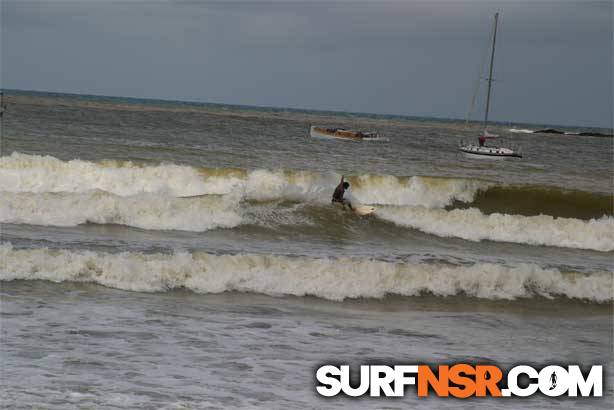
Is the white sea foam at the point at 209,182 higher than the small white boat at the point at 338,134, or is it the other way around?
the small white boat at the point at 338,134

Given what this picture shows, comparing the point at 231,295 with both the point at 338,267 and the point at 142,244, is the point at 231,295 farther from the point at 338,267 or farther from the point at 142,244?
the point at 142,244

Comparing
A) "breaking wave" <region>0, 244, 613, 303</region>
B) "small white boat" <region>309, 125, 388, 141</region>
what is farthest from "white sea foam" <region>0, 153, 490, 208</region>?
"small white boat" <region>309, 125, 388, 141</region>

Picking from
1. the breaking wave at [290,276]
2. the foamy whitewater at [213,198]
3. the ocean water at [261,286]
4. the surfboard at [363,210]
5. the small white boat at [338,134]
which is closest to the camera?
the ocean water at [261,286]

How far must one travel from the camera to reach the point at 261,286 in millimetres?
13039

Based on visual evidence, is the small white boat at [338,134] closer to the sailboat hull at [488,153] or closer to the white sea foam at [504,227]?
the sailboat hull at [488,153]

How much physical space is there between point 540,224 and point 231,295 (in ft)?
41.3

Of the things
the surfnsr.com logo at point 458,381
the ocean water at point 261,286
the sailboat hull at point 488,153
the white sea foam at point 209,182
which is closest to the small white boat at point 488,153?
the sailboat hull at point 488,153

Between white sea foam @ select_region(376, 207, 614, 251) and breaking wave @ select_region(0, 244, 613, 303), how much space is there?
5801 millimetres

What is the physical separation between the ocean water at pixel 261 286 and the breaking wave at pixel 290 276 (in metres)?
0.04

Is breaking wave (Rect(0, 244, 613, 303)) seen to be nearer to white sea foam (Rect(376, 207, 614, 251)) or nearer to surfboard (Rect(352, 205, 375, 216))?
white sea foam (Rect(376, 207, 614, 251))

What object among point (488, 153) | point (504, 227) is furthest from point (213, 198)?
point (488, 153)

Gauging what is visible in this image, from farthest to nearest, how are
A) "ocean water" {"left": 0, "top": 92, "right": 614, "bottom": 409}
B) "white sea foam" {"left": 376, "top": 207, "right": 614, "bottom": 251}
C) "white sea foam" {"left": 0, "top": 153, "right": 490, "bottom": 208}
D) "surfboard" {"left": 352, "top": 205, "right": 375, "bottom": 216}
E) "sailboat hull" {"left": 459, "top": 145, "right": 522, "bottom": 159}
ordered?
1. "sailboat hull" {"left": 459, "top": 145, "right": 522, "bottom": 159}
2. "white sea foam" {"left": 0, "top": 153, "right": 490, "bottom": 208}
3. "surfboard" {"left": 352, "top": 205, "right": 375, "bottom": 216}
4. "white sea foam" {"left": 376, "top": 207, "right": 614, "bottom": 251}
5. "ocean water" {"left": 0, "top": 92, "right": 614, "bottom": 409}

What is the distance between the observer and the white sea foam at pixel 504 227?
21422mm

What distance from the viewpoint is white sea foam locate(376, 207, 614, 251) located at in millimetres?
21422
